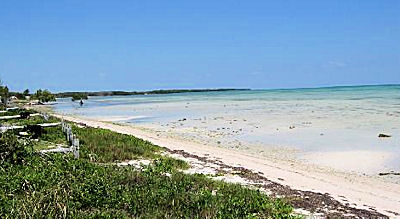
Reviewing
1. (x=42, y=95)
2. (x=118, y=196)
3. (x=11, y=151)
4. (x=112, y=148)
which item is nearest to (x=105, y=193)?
(x=118, y=196)

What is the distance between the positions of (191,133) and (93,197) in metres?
18.3

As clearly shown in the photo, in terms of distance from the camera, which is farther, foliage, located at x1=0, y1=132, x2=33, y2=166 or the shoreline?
foliage, located at x1=0, y1=132, x2=33, y2=166

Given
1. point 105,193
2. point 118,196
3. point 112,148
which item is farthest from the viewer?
point 112,148

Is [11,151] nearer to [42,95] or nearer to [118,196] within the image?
[118,196]

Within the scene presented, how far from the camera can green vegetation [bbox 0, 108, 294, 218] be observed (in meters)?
7.50

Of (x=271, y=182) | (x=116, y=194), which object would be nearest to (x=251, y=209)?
(x=116, y=194)

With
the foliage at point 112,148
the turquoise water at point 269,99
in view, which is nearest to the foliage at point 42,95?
the turquoise water at point 269,99

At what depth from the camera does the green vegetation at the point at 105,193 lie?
7500mm

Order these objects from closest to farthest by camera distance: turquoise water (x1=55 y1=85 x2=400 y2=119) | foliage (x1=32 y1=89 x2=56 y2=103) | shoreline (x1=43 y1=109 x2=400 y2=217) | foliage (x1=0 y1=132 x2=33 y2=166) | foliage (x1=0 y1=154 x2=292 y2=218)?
foliage (x1=0 y1=154 x2=292 y2=218), shoreline (x1=43 y1=109 x2=400 y2=217), foliage (x1=0 y1=132 x2=33 y2=166), turquoise water (x1=55 y1=85 x2=400 y2=119), foliage (x1=32 y1=89 x2=56 y2=103)

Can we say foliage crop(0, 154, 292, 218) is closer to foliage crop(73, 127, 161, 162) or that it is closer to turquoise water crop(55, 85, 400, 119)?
foliage crop(73, 127, 161, 162)

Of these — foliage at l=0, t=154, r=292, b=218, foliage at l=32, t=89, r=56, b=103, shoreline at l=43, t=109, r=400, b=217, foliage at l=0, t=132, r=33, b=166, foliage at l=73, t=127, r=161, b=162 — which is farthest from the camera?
foliage at l=32, t=89, r=56, b=103

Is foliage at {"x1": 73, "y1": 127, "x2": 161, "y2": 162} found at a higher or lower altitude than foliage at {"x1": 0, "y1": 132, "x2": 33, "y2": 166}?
lower

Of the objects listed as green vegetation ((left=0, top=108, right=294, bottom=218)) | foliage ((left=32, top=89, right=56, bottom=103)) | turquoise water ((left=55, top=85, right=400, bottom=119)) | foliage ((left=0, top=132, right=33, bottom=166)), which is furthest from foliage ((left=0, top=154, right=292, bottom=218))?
foliage ((left=32, top=89, right=56, bottom=103))

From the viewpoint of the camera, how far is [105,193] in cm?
845
